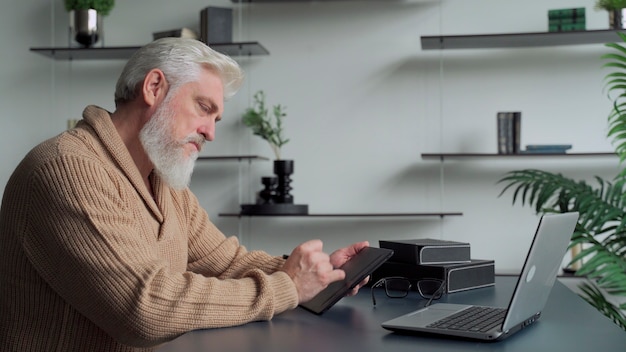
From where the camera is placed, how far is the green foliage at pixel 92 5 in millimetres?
4172

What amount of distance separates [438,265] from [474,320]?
456mm

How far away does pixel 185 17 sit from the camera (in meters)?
4.38

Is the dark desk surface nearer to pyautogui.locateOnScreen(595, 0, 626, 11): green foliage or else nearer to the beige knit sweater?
the beige knit sweater

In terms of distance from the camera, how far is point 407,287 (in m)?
1.99

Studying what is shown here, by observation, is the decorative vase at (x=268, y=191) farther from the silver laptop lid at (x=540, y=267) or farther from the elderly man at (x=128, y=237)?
the silver laptop lid at (x=540, y=267)

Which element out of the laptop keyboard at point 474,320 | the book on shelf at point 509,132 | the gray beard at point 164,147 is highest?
the book on shelf at point 509,132

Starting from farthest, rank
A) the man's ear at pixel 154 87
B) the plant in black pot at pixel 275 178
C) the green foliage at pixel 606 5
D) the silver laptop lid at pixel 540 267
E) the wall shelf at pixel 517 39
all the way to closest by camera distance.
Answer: the plant in black pot at pixel 275 178, the wall shelf at pixel 517 39, the green foliage at pixel 606 5, the man's ear at pixel 154 87, the silver laptop lid at pixel 540 267

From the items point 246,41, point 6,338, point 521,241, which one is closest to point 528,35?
point 521,241

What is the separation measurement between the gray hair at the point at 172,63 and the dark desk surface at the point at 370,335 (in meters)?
0.62

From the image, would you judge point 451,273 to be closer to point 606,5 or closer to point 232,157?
point 232,157

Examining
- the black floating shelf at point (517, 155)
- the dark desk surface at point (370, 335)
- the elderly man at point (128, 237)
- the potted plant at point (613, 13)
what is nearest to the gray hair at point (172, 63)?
the elderly man at point (128, 237)

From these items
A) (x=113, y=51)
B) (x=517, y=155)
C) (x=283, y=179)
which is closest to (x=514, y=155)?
(x=517, y=155)

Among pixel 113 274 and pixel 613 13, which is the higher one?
pixel 613 13

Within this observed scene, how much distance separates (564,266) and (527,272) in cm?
279
